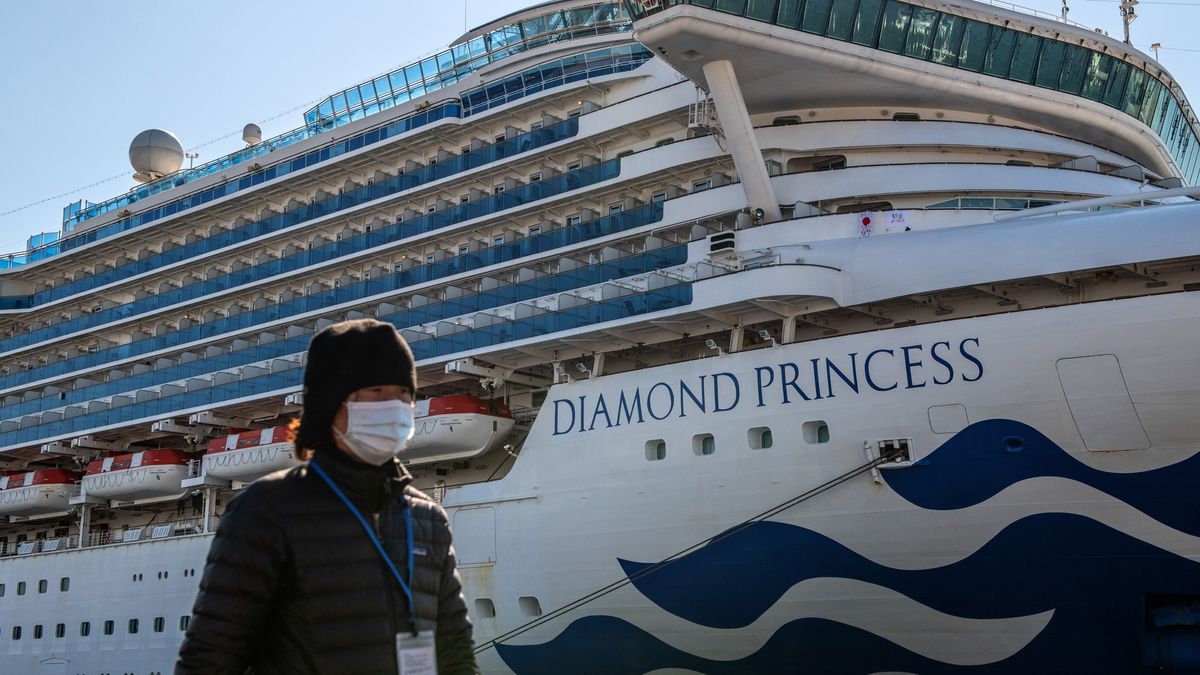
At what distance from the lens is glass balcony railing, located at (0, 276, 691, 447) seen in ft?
54.3

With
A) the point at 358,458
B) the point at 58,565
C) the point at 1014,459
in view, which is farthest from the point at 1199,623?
the point at 58,565

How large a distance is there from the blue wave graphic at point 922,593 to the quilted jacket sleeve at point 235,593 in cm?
1101

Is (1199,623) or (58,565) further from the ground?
(58,565)

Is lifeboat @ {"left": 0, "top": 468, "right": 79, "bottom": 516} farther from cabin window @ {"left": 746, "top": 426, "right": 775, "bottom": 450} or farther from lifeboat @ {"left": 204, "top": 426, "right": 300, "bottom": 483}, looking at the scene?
cabin window @ {"left": 746, "top": 426, "right": 775, "bottom": 450}

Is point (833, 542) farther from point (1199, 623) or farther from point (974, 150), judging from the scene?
point (974, 150)

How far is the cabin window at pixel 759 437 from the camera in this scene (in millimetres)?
14180

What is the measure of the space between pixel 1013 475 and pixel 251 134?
25.9 m

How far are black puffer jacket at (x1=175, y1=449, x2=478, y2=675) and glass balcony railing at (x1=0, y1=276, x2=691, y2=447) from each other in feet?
42.0

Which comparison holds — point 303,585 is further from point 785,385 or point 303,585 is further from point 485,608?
point 485,608

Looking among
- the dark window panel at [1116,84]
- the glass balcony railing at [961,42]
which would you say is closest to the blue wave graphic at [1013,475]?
the glass balcony railing at [961,42]

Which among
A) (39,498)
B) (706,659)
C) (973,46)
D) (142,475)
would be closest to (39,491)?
(39,498)

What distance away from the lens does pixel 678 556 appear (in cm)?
1450

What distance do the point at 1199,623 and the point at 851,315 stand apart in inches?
235

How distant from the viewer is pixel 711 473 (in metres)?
14.4
